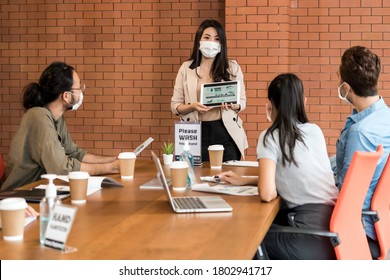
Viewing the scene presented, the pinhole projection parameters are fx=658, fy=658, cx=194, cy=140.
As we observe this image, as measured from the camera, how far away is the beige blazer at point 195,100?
4.89 metres

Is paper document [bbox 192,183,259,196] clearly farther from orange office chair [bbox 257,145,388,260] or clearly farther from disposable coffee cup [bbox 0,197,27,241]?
disposable coffee cup [bbox 0,197,27,241]

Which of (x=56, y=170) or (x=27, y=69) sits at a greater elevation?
(x=27, y=69)

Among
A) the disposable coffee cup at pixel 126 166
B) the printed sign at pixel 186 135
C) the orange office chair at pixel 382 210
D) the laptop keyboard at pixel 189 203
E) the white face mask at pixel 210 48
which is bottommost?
the orange office chair at pixel 382 210

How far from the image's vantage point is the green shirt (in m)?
3.68

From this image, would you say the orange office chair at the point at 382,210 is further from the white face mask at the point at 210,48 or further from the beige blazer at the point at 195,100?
the white face mask at the point at 210,48

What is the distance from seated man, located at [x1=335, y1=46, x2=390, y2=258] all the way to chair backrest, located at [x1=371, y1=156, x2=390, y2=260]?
4 centimetres

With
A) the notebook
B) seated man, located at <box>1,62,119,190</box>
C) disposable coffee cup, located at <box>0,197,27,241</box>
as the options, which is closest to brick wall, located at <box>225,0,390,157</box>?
seated man, located at <box>1,62,119,190</box>

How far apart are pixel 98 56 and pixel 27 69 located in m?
0.78

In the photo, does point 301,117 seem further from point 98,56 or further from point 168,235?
point 98,56

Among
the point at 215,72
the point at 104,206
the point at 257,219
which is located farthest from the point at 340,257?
the point at 215,72

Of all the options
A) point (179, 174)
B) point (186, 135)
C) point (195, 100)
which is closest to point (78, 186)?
point (179, 174)

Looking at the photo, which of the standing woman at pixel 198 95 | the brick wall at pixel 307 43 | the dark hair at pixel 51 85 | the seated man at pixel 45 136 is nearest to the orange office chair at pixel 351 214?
the seated man at pixel 45 136

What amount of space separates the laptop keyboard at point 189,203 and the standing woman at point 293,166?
322 mm

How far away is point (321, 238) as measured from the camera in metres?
2.95
